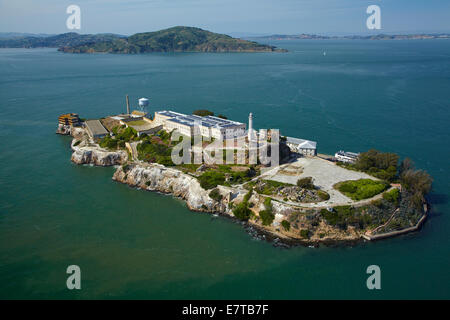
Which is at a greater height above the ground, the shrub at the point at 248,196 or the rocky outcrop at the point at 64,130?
the rocky outcrop at the point at 64,130

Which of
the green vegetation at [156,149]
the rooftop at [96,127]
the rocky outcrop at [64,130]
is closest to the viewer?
the green vegetation at [156,149]

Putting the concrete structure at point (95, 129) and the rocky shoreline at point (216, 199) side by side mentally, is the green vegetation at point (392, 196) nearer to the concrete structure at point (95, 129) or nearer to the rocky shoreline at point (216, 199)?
the rocky shoreline at point (216, 199)

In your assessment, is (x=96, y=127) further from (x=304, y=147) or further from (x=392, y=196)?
(x=392, y=196)

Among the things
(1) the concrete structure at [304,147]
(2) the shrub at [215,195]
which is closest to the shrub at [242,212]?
(2) the shrub at [215,195]

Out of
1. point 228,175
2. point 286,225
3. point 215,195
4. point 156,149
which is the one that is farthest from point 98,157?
point 286,225

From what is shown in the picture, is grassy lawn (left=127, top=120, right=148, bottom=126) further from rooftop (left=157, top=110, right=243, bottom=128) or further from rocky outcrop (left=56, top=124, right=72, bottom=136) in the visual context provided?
rocky outcrop (left=56, top=124, right=72, bottom=136)

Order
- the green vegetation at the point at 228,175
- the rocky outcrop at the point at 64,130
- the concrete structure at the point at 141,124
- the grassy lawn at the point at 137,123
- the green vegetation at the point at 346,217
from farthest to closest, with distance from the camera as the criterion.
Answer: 1. the rocky outcrop at the point at 64,130
2. the grassy lawn at the point at 137,123
3. the concrete structure at the point at 141,124
4. the green vegetation at the point at 228,175
5. the green vegetation at the point at 346,217
